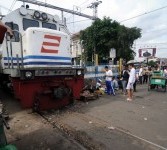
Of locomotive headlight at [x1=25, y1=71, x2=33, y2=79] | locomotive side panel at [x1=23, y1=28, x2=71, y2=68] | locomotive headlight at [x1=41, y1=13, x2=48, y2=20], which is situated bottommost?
locomotive headlight at [x1=25, y1=71, x2=33, y2=79]

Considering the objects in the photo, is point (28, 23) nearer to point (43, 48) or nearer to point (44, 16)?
point (44, 16)

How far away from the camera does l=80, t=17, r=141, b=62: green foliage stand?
29766 mm

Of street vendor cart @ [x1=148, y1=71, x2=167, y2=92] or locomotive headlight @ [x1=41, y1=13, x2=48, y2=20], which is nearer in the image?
locomotive headlight @ [x1=41, y1=13, x2=48, y2=20]

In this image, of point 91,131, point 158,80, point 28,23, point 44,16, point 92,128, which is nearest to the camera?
point 91,131

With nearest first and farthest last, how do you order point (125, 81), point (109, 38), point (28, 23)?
point (28, 23), point (125, 81), point (109, 38)

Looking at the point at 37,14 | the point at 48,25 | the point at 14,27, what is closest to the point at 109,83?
the point at 48,25

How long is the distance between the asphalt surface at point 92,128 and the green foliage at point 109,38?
21331 millimetres

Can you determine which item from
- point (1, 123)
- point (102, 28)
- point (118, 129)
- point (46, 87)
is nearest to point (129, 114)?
point (118, 129)

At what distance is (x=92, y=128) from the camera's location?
20.0ft

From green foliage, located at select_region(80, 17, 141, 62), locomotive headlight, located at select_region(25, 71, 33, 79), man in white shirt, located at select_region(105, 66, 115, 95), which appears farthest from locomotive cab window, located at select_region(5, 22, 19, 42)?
green foliage, located at select_region(80, 17, 141, 62)

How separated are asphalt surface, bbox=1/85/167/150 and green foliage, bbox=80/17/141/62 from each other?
2133 centimetres

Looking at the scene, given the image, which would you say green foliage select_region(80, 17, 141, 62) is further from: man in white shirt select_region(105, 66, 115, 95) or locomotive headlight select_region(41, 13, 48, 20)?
locomotive headlight select_region(41, 13, 48, 20)

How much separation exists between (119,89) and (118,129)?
8.68 m

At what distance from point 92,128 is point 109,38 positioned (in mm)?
25195
